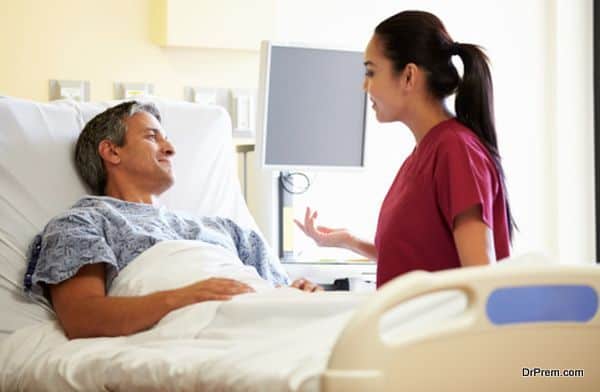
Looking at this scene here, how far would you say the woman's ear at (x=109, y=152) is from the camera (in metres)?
2.54

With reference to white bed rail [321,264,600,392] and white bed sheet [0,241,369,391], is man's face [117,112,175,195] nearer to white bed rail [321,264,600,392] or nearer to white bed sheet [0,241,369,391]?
white bed sheet [0,241,369,391]

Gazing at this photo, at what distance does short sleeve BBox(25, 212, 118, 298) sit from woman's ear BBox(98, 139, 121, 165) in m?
0.27

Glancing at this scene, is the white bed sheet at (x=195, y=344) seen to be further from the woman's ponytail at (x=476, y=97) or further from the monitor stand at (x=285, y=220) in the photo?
the monitor stand at (x=285, y=220)

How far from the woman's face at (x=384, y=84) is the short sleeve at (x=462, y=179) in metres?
0.19

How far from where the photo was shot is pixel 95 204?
7.89 feet

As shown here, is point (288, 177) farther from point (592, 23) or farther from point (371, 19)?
point (592, 23)

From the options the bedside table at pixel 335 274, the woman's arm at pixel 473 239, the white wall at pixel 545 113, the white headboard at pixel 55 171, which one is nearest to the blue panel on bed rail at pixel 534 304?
the woman's arm at pixel 473 239

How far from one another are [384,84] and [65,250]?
779 mm

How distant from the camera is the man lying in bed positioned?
2076 mm

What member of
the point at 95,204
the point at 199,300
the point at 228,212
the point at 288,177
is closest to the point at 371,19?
the point at 288,177

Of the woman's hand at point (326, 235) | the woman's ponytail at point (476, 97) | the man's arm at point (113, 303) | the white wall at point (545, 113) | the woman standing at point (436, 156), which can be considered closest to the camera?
the man's arm at point (113, 303)

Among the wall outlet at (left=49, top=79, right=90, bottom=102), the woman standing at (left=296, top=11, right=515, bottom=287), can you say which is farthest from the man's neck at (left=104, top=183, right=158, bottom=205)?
the wall outlet at (left=49, top=79, right=90, bottom=102)

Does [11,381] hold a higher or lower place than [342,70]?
lower

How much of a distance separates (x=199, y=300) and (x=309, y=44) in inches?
57.6
